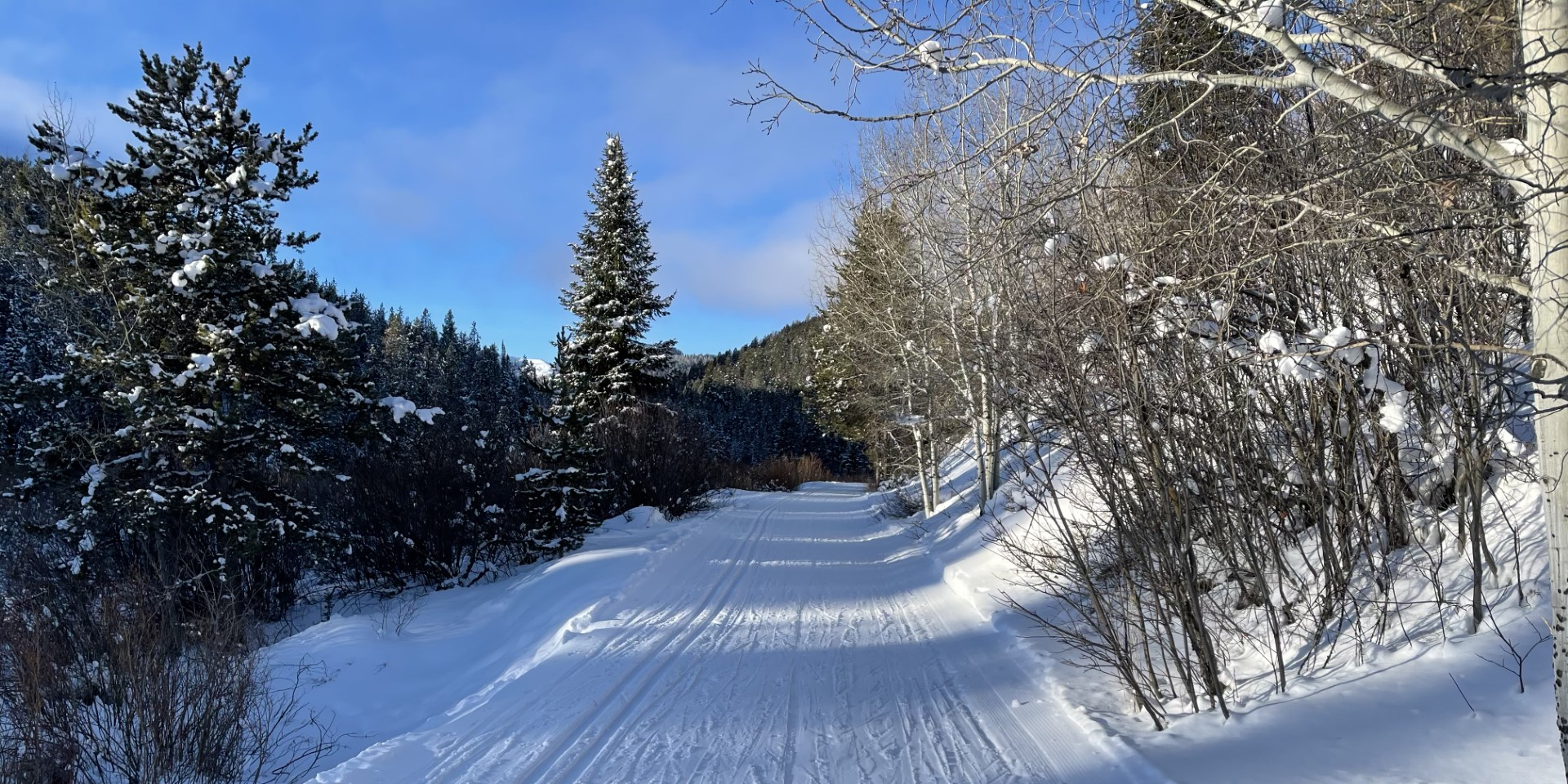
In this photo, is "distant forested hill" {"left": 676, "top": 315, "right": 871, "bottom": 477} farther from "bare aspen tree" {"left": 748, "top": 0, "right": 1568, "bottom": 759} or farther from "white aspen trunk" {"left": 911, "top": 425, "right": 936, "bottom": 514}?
"bare aspen tree" {"left": 748, "top": 0, "right": 1568, "bottom": 759}

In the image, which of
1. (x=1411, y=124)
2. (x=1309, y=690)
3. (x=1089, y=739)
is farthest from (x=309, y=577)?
(x=1411, y=124)

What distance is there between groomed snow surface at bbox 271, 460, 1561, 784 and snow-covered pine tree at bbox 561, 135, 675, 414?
13.5 metres

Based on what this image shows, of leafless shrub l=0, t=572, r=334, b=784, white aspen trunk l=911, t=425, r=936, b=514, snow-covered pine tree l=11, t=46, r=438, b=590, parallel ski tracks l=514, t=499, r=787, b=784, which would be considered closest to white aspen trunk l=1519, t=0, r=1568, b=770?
parallel ski tracks l=514, t=499, r=787, b=784

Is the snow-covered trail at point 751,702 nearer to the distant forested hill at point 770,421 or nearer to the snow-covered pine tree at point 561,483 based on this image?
the snow-covered pine tree at point 561,483

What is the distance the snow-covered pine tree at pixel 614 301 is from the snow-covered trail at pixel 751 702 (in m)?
14.0

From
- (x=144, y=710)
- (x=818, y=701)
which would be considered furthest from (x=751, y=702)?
(x=144, y=710)

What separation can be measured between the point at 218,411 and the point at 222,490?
1.21 metres

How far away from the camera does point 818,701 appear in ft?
17.7

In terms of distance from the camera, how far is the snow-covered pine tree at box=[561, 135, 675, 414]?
23.1 meters

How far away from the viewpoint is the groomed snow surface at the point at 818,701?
11.5 feet

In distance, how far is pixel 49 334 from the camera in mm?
23891

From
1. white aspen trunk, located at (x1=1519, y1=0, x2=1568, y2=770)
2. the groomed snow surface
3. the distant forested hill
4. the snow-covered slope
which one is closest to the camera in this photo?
white aspen trunk, located at (x1=1519, y1=0, x2=1568, y2=770)

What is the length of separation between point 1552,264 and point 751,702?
4.88m

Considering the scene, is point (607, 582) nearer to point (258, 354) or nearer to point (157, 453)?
point (258, 354)
